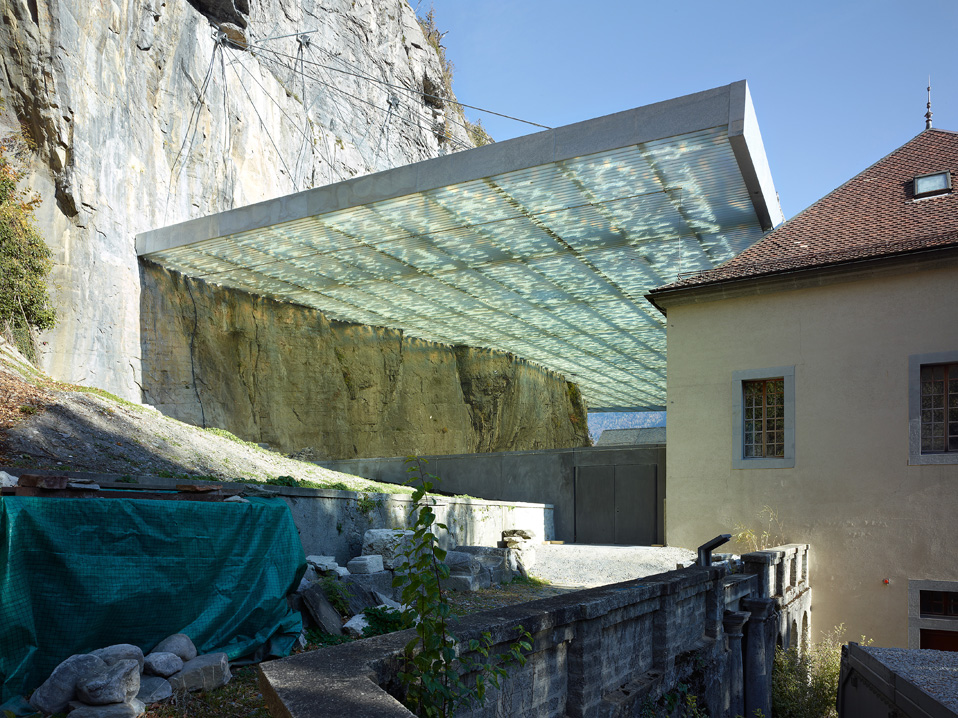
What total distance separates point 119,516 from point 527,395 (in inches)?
1048

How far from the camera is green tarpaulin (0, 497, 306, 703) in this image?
191 inches

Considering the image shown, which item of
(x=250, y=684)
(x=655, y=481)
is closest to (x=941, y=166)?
(x=655, y=481)

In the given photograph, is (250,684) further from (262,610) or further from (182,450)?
(182,450)

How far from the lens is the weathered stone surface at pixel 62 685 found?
4457 millimetres

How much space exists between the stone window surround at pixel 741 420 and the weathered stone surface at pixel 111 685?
11.5m

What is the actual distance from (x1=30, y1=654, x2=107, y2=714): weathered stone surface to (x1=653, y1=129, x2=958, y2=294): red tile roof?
483 inches

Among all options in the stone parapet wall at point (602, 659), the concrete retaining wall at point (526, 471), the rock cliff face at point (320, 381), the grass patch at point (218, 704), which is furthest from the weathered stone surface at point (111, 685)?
the rock cliff face at point (320, 381)

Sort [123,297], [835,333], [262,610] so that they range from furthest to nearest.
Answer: [123,297] < [835,333] < [262,610]

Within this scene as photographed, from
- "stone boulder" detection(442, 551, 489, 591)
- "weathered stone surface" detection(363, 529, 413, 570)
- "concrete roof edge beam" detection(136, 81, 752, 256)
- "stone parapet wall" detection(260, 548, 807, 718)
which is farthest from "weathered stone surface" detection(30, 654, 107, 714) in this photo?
"concrete roof edge beam" detection(136, 81, 752, 256)

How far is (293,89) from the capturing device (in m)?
25.2

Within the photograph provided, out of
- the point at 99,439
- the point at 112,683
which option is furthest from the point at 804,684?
the point at 99,439

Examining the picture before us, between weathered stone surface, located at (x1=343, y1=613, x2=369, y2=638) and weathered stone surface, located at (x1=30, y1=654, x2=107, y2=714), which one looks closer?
weathered stone surface, located at (x1=30, y1=654, x2=107, y2=714)

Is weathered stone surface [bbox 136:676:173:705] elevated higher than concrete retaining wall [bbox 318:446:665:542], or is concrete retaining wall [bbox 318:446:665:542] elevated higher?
concrete retaining wall [bbox 318:446:665:542]

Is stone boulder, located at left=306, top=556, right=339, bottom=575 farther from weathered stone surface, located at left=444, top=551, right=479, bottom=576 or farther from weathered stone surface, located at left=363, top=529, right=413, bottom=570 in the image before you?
weathered stone surface, located at left=444, top=551, right=479, bottom=576
